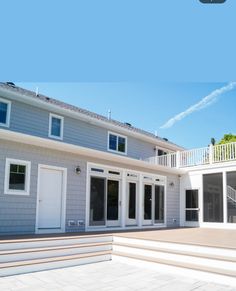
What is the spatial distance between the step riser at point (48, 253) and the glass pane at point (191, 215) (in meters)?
6.77

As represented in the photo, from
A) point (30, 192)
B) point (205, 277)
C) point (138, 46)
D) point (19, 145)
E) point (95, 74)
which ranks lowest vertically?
point (205, 277)

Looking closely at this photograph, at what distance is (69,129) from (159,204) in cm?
496

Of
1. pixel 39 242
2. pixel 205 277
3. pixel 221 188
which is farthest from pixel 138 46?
pixel 221 188

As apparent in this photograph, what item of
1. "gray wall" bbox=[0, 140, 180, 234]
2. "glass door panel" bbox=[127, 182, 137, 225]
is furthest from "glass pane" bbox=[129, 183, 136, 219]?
"gray wall" bbox=[0, 140, 180, 234]

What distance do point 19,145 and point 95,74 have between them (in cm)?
744

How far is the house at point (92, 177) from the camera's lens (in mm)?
8641

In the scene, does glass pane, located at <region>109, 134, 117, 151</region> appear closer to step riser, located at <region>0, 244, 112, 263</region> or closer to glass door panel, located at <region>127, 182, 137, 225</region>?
glass door panel, located at <region>127, 182, 137, 225</region>

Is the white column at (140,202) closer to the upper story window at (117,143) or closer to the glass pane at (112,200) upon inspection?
the glass pane at (112,200)

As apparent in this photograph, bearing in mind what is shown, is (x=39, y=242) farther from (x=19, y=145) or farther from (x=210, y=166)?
(x=210, y=166)

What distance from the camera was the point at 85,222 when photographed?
10273mm

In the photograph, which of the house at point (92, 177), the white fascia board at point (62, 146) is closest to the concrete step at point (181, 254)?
the house at point (92, 177)

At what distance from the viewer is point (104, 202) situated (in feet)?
36.6

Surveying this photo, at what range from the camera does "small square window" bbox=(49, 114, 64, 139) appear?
12121 mm

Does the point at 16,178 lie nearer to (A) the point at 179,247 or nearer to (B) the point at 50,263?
(B) the point at 50,263
